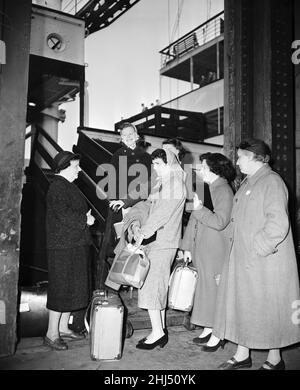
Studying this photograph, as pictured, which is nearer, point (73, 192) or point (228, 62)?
point (73, 192)

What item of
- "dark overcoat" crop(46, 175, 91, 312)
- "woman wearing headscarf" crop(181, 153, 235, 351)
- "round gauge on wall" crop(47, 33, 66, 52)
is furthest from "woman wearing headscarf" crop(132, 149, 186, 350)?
"round gauge on wall" crop(47, 33, 66, 52)

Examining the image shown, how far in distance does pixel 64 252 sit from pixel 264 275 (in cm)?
217

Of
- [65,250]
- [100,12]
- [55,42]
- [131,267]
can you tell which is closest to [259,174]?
[131,267]

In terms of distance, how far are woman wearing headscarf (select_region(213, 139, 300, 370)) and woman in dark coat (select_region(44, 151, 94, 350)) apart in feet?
5.52

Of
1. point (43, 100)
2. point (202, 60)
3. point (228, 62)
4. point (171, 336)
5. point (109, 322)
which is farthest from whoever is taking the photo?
point (202, 60)

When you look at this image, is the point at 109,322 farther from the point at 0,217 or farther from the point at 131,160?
the point at 131,160

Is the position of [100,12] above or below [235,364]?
above

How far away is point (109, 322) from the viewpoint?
11.1ft

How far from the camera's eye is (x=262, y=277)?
10.2 ft

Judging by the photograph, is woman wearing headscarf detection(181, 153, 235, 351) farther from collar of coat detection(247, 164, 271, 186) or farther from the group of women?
collar of coat detection(247, 164, 271, 186)

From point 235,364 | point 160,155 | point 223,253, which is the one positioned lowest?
point 235,364

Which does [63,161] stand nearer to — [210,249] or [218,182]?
[218,182]
